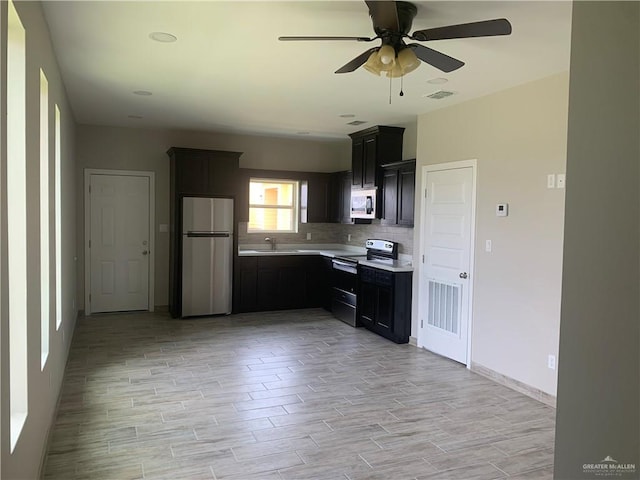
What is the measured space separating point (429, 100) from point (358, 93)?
2.50ft

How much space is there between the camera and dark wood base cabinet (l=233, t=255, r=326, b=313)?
716 centimetres

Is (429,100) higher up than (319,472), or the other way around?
(429,100)

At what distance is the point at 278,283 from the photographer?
738 cm

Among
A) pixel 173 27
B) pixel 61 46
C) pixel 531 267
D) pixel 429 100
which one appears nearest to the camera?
pixel 173 27

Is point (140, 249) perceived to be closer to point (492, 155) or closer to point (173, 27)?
point (173, 27)

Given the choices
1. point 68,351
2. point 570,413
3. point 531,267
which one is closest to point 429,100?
point 531,267

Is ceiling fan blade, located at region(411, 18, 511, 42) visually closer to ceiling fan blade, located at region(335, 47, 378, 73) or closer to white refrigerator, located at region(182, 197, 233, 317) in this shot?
ceiling fan blade, located at region(335, 47, 378, 73)

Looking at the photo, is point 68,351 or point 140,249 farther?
point 140,249

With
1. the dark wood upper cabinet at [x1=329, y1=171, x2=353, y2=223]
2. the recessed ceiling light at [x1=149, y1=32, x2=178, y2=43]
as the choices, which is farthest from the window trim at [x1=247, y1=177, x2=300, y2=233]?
the recessed ceiling light at [x1=149, y1=32, x2=178, y2=43]

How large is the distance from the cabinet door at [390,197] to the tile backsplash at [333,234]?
33 cm

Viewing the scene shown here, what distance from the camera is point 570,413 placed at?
55.9 inches

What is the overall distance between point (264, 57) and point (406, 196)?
2.82 metres

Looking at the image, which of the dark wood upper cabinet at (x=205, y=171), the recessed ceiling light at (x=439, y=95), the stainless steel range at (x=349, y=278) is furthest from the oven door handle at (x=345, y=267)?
the recessed ceiling light at (x=439, y=95)

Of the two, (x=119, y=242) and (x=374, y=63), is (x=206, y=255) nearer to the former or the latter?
(x=119, y=242)
